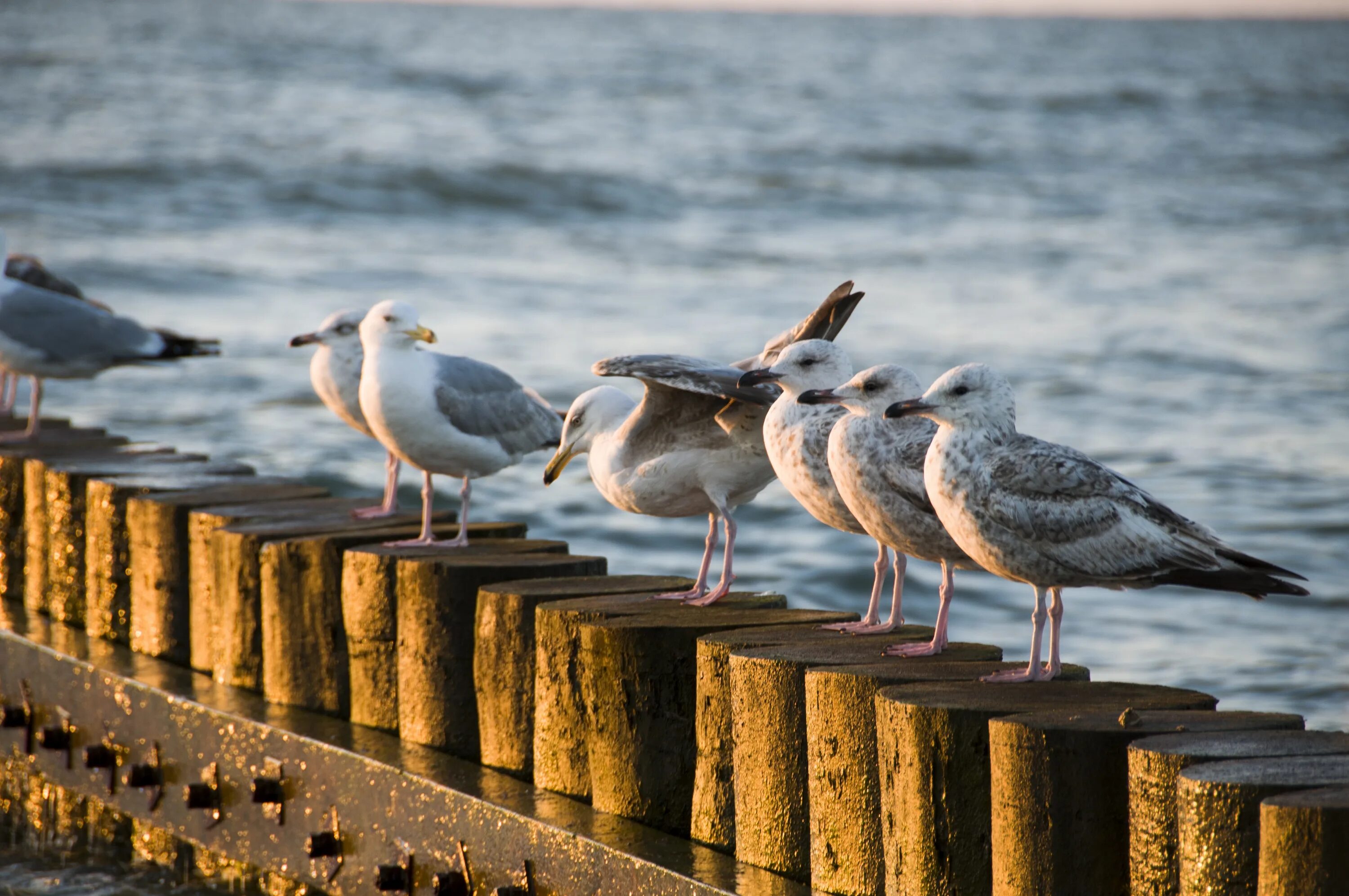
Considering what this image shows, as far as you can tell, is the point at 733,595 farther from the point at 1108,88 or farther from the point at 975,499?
the point at 1108,88

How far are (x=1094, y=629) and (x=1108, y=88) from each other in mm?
47494

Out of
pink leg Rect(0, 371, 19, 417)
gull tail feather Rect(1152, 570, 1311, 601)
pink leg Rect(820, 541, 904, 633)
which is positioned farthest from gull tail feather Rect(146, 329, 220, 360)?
gull tail feather Rect(1152, 570, 1311, 601)

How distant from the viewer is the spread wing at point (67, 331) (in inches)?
319

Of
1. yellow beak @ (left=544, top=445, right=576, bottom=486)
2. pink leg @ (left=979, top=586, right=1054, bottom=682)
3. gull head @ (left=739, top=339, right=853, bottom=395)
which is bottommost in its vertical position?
pink leg @ (left=979, top=586, right=1054, bottom=682)

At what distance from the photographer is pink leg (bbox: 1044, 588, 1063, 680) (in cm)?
383

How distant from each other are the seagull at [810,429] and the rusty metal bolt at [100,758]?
2580mm

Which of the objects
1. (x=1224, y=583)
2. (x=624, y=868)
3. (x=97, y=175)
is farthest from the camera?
(x=97, y=175)

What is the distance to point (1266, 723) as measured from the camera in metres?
3.40

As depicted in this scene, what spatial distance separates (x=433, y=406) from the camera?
578cm

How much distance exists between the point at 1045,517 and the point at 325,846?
2.29 metres

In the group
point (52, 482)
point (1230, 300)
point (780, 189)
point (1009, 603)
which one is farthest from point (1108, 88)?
point (52, 482)

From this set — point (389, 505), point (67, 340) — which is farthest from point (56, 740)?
point (67, 340)

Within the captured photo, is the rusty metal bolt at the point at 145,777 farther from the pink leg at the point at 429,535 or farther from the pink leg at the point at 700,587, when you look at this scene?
the pink leg at the point at 700,587

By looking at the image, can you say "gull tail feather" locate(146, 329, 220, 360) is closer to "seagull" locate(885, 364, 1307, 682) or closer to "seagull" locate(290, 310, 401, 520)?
"seagull" locate(290, 310, 401, 520)
